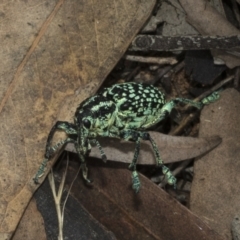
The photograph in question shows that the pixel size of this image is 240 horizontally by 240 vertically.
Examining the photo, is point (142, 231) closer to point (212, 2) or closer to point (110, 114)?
point (110, 114)

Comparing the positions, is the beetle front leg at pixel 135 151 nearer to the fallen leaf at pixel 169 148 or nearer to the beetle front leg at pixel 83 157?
the fallen leaf at pixel 169 148

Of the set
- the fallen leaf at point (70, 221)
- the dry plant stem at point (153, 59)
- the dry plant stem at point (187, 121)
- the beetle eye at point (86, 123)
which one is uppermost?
the dry plant stem at point (153, 59)

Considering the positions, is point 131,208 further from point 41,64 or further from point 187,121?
point 41,64

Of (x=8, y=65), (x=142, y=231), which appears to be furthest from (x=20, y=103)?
(x=142, y=231)

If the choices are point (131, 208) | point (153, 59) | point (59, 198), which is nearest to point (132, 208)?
point (131, 208)

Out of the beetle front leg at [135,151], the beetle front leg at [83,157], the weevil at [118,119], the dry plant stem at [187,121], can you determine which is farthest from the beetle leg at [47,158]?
the dry plant stem at [187,121]
